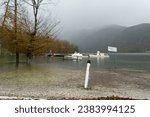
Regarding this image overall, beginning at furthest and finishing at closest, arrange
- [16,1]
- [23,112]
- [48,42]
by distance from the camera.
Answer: [48,42] < [16,1] < [23,112]

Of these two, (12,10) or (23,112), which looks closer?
(23,112)

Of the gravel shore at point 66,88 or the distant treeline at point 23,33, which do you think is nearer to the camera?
the gravel shore at point 66,88

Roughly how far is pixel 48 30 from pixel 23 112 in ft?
102

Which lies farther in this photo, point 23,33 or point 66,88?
point 23,33

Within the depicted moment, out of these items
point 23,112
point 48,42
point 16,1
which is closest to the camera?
point 23,112

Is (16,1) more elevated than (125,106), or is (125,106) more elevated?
(16,1)

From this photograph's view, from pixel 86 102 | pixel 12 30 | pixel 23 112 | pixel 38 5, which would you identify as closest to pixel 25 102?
pixel 23 112

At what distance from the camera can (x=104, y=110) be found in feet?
14.6

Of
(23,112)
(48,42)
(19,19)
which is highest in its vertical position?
(19,19)

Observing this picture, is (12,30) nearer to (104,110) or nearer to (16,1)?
(16,1)

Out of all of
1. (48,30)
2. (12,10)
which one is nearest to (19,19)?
(12,10)

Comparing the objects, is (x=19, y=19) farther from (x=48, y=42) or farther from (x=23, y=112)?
(x=23, y=112)

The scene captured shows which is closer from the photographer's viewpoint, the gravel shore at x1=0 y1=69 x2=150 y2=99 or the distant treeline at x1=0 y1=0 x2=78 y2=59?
the gravel shore at x1=0 y1=69 x2=150 y2=99

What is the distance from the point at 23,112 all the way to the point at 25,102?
0.29 meters
